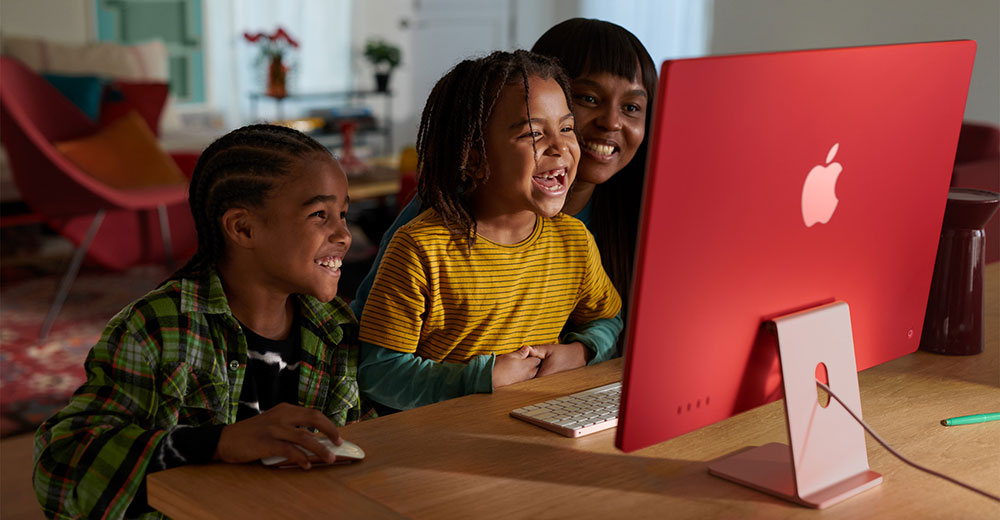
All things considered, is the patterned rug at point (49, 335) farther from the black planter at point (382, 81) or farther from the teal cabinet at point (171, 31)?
the black planter at point (382, 81)

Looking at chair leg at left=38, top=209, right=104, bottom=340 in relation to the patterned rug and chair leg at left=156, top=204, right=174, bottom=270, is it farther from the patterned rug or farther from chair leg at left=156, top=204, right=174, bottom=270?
chair leg at left=156, top=204, right=174, bottom=270

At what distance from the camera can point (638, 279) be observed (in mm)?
787

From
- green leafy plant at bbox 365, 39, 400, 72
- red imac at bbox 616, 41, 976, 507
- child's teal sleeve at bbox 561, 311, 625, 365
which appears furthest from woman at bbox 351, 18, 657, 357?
green leafy plant at bbox 365, 39, 400, 72

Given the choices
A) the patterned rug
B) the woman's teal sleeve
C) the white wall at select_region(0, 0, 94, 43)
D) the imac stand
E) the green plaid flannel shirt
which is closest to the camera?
the imac stand

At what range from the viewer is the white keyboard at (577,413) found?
106 centimetres

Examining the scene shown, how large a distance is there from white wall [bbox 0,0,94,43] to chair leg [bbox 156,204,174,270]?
2125 mm

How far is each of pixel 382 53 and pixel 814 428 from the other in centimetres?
590

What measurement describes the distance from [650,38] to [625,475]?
A: 17.1 ft

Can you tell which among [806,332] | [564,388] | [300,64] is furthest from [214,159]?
[300,64]

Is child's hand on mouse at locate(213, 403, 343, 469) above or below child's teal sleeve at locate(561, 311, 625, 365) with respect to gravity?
above

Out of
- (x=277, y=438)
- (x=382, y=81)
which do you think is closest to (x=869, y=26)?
(x=382, y=81)

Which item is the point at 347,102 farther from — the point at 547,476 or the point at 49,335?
the point at 547,476

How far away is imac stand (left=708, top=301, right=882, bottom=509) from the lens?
2.95 ft

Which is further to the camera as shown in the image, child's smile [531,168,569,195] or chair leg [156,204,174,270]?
chair leg [156,204,174,270]
